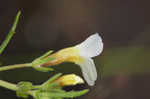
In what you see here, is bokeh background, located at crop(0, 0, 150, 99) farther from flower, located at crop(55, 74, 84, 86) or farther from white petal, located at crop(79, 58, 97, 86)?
white petal, located at crop(79, 58, 97, 86)

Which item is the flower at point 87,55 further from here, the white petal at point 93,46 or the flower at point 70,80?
the flower at point 70,80

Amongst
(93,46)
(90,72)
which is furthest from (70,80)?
(93,46)

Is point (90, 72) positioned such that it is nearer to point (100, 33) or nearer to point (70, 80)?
point (70, 80)

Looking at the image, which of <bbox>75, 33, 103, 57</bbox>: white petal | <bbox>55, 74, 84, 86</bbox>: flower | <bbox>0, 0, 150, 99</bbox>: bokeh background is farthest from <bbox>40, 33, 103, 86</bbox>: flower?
<bbox>0, 0, 150, 99</bbox>: bokeh background

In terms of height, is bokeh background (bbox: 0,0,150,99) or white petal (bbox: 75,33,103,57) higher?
white petal (bbox: 75,33,103,57)

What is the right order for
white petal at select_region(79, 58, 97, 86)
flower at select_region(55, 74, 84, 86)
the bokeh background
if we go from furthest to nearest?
A: the bokeh background < flower at select_region(55, 74, 84, 86) < white petal at select_region(79, 58, 97, 86)

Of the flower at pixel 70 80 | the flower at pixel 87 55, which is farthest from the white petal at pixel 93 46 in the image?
the flower at pixel 70 80
